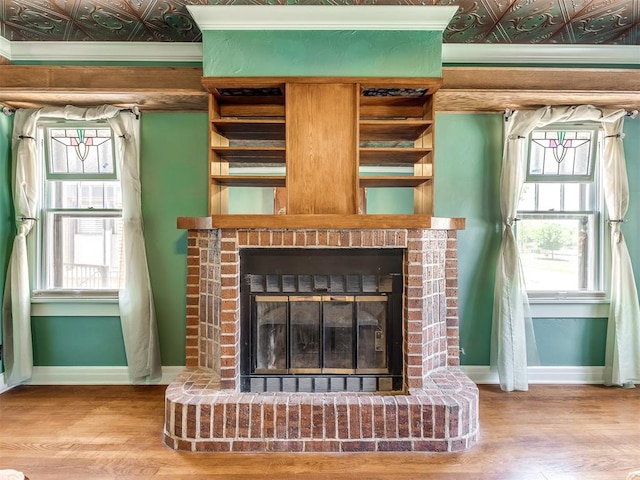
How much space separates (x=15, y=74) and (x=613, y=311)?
4.84 m

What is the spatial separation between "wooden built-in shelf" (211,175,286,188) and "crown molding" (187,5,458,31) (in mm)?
952

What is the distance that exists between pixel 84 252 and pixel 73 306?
44 centimetres

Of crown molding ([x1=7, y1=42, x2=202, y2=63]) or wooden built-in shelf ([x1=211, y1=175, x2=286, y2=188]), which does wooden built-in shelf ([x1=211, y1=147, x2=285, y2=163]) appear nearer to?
wooden built-in shelf ([x1=211, y1=175, x2=286, y2=188])

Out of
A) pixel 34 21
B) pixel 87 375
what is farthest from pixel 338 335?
pixel 34 21

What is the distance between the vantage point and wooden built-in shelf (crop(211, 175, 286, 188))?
8.64 ft

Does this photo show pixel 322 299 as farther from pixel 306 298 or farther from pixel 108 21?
pixel 108 21

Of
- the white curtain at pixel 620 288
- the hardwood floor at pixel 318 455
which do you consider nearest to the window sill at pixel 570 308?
the white curtain at pixel 620 288

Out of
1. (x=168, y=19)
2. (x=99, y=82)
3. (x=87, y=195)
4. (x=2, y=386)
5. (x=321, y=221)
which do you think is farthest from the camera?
(x=87, y=195)

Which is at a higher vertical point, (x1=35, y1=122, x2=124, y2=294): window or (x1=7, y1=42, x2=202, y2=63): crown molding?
(x1=7, y1=42, x2=202, y2=63): crown molding

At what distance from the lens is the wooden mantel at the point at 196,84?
2801 millimetres

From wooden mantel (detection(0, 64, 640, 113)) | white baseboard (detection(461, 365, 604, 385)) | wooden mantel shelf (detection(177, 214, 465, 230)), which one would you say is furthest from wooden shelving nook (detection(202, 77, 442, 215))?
white baseboard (detection(461, 365, 604, 385))

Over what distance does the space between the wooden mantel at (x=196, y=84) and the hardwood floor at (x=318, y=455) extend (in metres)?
2.20

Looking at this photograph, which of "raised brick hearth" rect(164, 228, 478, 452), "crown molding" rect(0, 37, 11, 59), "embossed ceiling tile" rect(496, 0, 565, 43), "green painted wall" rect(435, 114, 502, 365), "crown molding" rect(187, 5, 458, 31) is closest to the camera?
"raised brick hearth" rect(164, 228, 478, 452)

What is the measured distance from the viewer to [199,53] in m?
3.04
